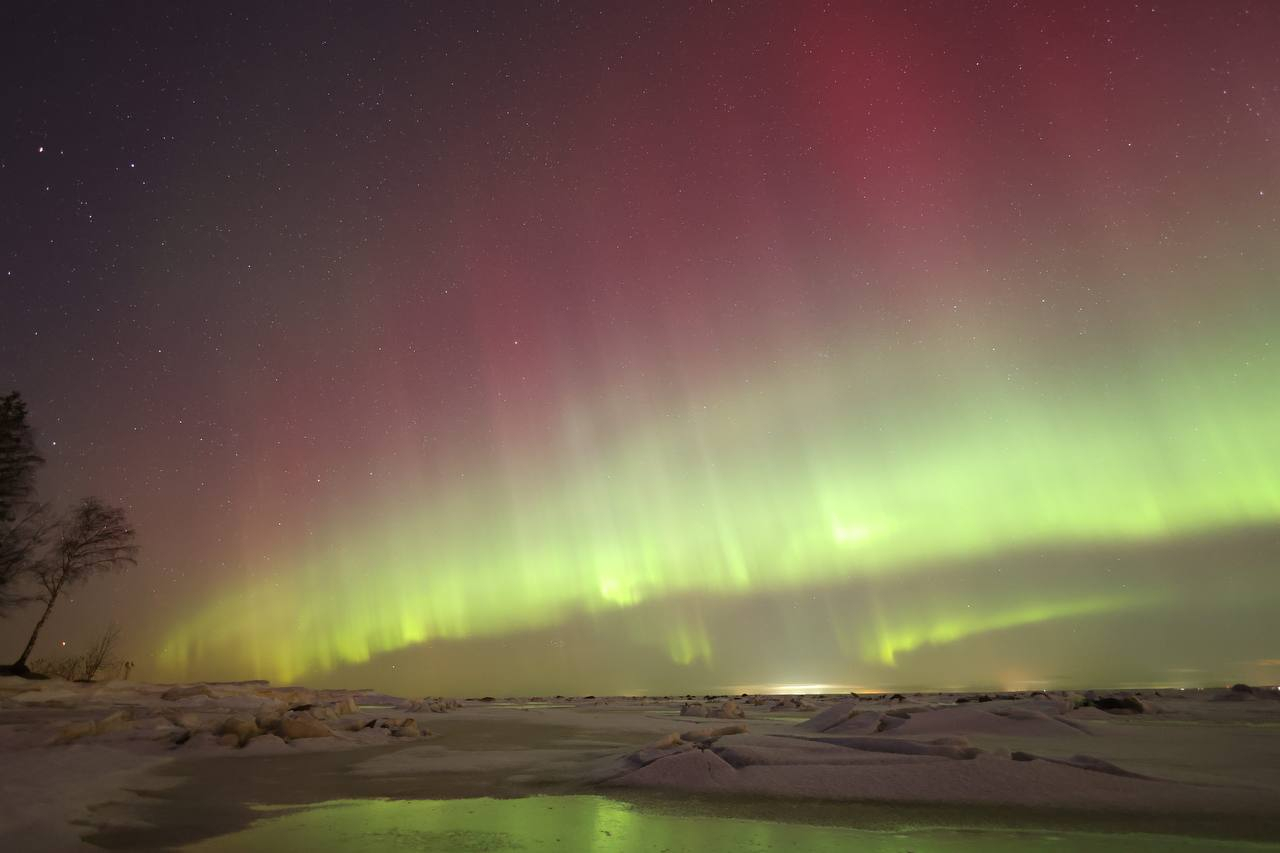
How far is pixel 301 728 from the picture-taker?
416 inches

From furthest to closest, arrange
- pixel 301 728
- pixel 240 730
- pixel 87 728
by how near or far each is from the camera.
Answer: pixel 301 728 → pixel 240 730 → pixel 87 728

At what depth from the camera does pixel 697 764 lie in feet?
19.5

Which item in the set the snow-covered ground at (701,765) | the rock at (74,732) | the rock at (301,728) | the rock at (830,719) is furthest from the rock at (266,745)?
the rock at (830,719)

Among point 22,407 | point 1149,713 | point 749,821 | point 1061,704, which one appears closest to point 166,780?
point 749,821

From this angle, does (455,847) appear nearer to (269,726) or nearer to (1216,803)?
(1216,803)

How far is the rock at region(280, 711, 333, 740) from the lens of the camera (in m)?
10.5

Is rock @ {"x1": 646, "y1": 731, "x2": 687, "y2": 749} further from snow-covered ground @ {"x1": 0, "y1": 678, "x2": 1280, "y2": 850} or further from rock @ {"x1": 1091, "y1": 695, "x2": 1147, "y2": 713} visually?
rock @ {"x1": 1091, "y1": 695, "x2": 1147, "y2": 713}

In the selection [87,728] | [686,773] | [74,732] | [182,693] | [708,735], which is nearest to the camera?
[686,773]

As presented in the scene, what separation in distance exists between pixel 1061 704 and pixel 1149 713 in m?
3.35

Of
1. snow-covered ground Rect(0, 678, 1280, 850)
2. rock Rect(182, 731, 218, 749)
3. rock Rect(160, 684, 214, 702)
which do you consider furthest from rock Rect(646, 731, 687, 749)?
rock Rect(160, 684, 214, 702)

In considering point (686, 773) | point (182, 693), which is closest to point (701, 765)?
point (686, 773)

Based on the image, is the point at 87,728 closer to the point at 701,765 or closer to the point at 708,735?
the point at 708,735

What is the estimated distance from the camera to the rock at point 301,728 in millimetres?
10469

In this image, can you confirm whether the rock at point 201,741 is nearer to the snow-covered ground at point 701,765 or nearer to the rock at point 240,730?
the snow-covered ground at point 701,765
